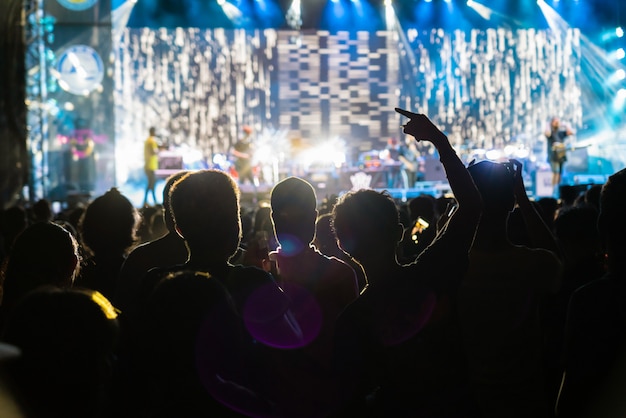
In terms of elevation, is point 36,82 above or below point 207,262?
above

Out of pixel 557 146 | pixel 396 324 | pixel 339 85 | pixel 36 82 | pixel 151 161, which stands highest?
pixel 339 85

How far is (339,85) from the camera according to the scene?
98.0ft

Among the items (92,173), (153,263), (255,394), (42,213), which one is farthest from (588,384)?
(92,173)

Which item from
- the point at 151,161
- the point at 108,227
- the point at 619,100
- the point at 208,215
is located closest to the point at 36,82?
the point at 151,161

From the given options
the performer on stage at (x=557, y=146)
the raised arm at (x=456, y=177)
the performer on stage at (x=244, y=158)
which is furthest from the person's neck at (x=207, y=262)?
the performer on stage at (x=557, y=146)

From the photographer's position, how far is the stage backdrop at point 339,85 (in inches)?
962

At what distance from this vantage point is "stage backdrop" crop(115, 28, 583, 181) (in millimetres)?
24438

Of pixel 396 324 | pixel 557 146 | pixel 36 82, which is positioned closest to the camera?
pixel 396 324

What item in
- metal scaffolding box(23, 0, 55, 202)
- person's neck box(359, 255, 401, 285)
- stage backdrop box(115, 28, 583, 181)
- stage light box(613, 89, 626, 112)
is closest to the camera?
person's neck box(359, 255, 401, 285)

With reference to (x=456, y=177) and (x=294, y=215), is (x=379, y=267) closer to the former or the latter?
(x=456, y=177)

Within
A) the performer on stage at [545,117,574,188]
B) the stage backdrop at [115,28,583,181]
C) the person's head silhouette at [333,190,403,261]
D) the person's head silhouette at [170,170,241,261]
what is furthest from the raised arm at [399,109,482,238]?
the stage backdrop at [115,28,583,181]

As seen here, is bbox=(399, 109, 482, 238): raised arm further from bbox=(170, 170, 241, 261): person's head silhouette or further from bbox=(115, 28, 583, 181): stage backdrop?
bbox=(115, 28, 583, 181): stage backdrop

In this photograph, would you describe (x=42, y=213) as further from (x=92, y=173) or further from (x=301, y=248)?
(x=92, y=173)

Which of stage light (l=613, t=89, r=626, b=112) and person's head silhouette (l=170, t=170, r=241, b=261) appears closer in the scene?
person's head silhouette (l=170, t=170, r=241, b=261)
